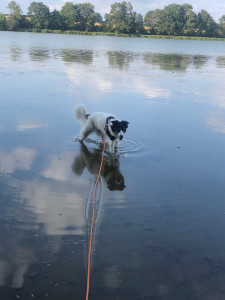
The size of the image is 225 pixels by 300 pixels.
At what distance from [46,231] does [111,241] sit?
1125mm

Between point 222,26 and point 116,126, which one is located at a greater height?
point 222,26

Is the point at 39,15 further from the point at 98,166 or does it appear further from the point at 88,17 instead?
the point at 98,166

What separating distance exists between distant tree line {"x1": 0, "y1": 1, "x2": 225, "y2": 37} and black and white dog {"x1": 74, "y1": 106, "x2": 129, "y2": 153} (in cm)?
12014

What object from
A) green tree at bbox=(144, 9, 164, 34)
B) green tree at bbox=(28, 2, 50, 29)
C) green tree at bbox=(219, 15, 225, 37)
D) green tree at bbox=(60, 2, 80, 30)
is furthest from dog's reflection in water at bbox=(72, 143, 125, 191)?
green tree at bbox=(219, 15, 225, 37)

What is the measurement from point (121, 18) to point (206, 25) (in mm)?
39464

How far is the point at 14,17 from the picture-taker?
118562mm

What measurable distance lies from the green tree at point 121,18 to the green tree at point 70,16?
45.2 ft

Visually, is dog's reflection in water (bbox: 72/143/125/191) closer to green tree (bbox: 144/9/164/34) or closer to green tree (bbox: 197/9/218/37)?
green tree (bbox: 144/9/164/34)

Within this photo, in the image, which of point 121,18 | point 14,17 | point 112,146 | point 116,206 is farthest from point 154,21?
point 116,206

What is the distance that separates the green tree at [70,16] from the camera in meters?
130

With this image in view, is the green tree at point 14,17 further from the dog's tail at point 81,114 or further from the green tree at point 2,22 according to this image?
the dog's tail at point 81,114

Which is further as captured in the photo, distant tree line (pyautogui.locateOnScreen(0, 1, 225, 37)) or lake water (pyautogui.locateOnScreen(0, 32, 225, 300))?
distant tree line (pyautogui.locateOnScreen(0, 1, 225, 37))

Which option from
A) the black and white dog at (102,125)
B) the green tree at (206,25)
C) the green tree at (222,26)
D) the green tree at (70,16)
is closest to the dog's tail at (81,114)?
the black and white dog at (102,125)

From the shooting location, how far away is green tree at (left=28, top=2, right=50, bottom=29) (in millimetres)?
123188
